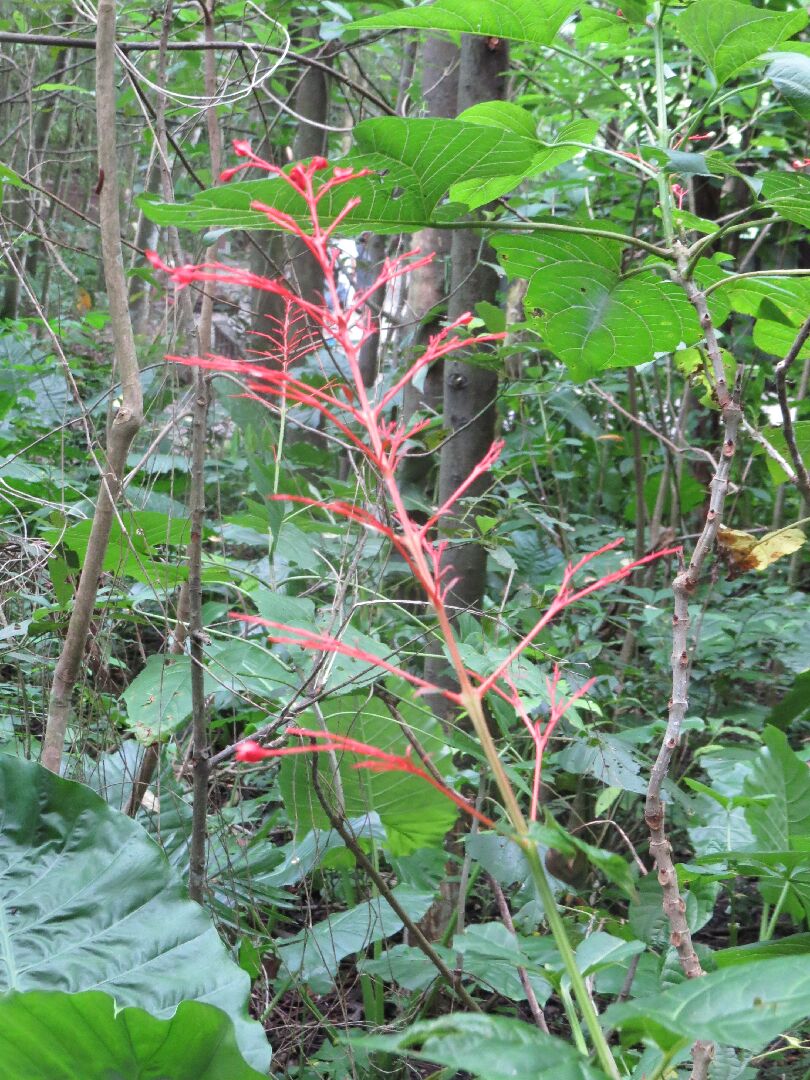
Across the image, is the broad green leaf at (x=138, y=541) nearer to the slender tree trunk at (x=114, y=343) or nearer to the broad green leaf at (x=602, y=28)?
the slender tree trunk at (x=114, y=343)

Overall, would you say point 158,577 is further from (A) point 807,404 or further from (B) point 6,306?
(B) point 6,306

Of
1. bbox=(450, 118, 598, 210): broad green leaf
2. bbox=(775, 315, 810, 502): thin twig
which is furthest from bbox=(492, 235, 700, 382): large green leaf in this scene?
bbox=(775, 315, 810, 502): thin twig

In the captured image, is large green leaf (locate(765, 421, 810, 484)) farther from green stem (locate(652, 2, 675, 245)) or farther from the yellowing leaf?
green stem (locate(652, 2, 675, 245))

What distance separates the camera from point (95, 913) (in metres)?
1.09

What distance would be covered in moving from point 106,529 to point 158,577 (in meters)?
0.37

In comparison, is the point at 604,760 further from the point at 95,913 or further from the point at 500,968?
the point at 95,913

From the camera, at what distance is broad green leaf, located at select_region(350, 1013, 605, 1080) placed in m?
0.43

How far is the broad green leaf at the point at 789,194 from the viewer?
2.80ft

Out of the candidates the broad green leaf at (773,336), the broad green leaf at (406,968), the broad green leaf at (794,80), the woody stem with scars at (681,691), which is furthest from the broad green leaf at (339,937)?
the broad green leaf at (794,80)

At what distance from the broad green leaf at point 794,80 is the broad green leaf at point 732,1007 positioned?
26.0 inches

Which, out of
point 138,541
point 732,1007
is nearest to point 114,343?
point 138,541

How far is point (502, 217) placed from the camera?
2199 mm

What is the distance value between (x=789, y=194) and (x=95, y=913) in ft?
3.54

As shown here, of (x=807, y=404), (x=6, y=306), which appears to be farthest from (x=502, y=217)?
(x=6, y=306)
